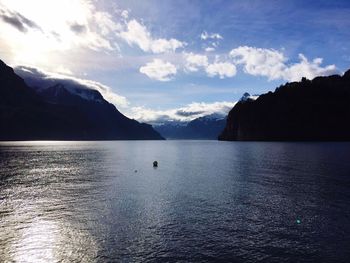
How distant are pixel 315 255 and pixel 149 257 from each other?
1244 centimetres

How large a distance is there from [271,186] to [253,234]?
2670 centimetres

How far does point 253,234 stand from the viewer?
2712 centimetres

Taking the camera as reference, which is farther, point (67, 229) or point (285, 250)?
point (67, 229)

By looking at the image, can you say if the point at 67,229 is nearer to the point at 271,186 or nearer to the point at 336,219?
the point at 336,219

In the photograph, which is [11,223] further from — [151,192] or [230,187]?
[230,187]

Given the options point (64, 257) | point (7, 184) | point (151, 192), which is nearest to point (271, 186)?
point (151, 192)

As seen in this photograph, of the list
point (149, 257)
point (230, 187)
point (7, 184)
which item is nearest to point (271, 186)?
point (230, 187)

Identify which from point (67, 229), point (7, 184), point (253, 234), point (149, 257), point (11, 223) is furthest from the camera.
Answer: point (7, 184)

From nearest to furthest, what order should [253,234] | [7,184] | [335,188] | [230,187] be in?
[253,234] < [335,188] < [230,187] < [7,184]

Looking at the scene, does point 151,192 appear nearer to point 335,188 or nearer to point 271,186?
point 271,186

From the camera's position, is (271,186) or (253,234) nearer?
(253,234)

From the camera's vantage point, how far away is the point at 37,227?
29688 mm

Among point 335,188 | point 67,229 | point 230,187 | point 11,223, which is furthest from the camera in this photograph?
point 230,187

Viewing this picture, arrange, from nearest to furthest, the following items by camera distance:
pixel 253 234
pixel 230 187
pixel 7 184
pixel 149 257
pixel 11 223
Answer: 1. pixel 149 257
2. pixel 253 234
3. pixel 11 223
4. pixel 230 187
5. pixel 7 184
